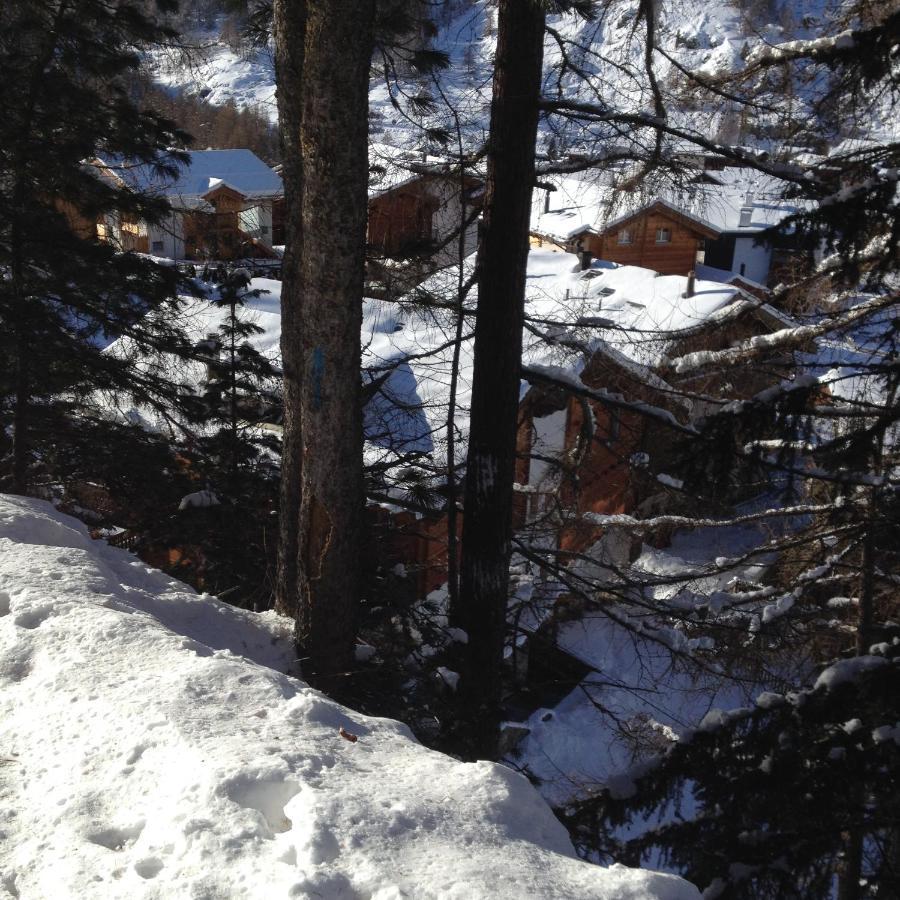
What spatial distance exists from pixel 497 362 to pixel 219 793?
4.17m

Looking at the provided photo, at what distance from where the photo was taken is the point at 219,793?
8.68ft

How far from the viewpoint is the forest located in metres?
2.81

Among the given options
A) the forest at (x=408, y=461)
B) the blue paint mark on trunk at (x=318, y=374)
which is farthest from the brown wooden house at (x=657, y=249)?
the blue paint mark on trunk at (x=318, y=374)

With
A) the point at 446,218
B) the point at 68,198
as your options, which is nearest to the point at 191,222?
the point at 68,198

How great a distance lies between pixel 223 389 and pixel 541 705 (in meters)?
7.79

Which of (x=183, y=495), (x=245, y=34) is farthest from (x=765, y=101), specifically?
(x=183, y=495)

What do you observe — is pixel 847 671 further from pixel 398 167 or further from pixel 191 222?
pixel 191 222

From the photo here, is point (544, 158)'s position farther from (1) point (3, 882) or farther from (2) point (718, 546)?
(2) point (718, 546)

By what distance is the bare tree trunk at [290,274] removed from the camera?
5957mm

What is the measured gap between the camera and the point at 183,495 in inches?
394

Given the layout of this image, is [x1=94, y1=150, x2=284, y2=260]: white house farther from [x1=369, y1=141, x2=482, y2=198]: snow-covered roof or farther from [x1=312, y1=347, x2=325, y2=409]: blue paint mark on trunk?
[x1=312, y1=347, x2=325, y2=409]: blue paint mark on trunk

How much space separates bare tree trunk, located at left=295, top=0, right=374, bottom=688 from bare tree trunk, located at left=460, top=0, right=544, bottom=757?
3.76 feet

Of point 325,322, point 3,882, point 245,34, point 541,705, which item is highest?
point 245,34

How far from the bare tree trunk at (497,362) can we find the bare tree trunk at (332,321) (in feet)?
3.76
